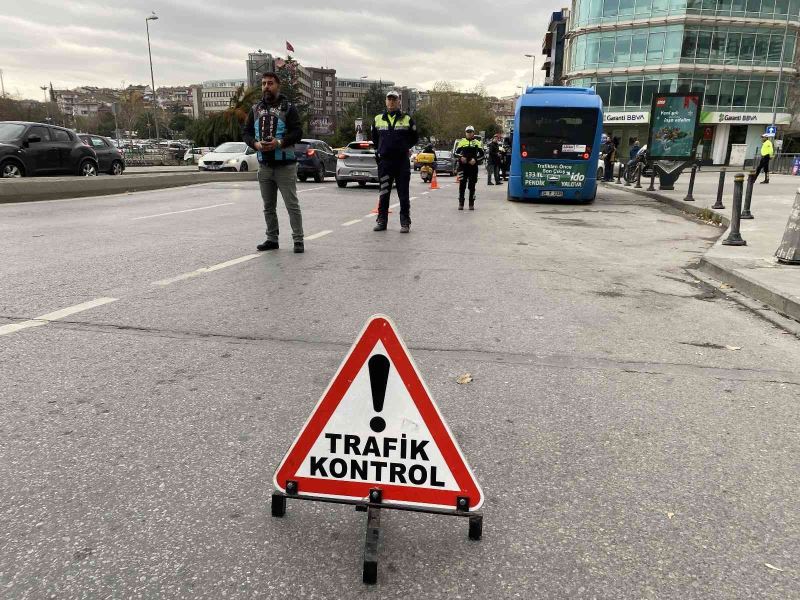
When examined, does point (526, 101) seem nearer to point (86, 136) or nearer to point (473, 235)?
point (473, 235)

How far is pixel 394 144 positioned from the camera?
31.5 feet

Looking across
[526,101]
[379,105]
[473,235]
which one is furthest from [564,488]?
[379,105]

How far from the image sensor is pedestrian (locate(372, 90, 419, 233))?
955cm

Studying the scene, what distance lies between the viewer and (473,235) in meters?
10.1

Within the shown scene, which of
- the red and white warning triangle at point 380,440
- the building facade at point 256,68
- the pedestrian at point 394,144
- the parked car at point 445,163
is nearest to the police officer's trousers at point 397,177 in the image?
the pedestrian at point 394,144

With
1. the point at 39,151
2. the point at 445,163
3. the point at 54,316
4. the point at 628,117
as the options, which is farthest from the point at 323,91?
the point at 54,316

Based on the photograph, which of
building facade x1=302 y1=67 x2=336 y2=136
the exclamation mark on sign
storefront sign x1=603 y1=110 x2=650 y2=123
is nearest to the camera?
the exclamation mark on sign

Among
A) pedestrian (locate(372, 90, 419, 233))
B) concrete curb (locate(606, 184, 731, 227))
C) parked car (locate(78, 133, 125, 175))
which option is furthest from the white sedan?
pedestrian (locate(372, 90, 419, 233))

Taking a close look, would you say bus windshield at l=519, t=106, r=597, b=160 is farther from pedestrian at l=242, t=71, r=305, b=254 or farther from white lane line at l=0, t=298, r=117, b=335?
white lane line at l=0, t=298, r=117, b=335

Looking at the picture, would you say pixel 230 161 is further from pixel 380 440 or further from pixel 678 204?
pixel 380 440

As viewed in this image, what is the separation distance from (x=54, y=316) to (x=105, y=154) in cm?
1932

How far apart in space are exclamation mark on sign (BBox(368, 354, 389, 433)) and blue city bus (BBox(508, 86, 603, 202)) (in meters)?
14.9

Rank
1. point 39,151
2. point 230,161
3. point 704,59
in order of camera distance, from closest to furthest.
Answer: point 39,151
point 230,161
point 704,59

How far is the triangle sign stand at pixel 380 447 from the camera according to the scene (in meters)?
2.17
